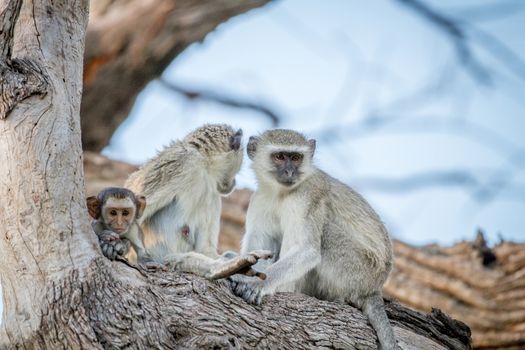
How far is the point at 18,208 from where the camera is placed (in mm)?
4441

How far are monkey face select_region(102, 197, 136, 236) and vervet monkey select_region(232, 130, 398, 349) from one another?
103cm

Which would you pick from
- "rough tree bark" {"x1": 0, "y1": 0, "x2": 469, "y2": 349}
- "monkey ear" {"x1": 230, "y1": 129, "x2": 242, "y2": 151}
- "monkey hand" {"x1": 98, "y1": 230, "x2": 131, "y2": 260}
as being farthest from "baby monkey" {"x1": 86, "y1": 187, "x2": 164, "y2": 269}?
"monkey ear" {"x1": 230, "y1": 129, "x2": 242, "y2": 151}

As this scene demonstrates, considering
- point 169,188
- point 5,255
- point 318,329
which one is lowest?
point 5,255

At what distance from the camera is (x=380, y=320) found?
19.1 ft

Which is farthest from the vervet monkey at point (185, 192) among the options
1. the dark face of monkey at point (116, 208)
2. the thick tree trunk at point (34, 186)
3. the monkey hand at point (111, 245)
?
the thick tree trunk at point (34, 186)

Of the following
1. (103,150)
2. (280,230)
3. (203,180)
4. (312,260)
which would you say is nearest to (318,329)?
(312,260)

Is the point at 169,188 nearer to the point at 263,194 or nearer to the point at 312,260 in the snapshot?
the point at 263,194

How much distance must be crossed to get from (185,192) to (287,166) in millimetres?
816

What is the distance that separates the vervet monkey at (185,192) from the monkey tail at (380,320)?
4.05ft

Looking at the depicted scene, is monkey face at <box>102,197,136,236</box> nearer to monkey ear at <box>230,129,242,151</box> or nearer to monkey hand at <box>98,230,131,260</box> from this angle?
monkey hand at <box>98,230,131,260</box>

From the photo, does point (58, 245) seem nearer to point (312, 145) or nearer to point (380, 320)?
point (380, 320)

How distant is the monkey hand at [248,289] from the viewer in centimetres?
539

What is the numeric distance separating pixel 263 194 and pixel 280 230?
342 mm

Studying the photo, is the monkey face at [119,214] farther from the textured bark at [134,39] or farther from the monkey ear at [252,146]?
the textured bark at [134,39]
